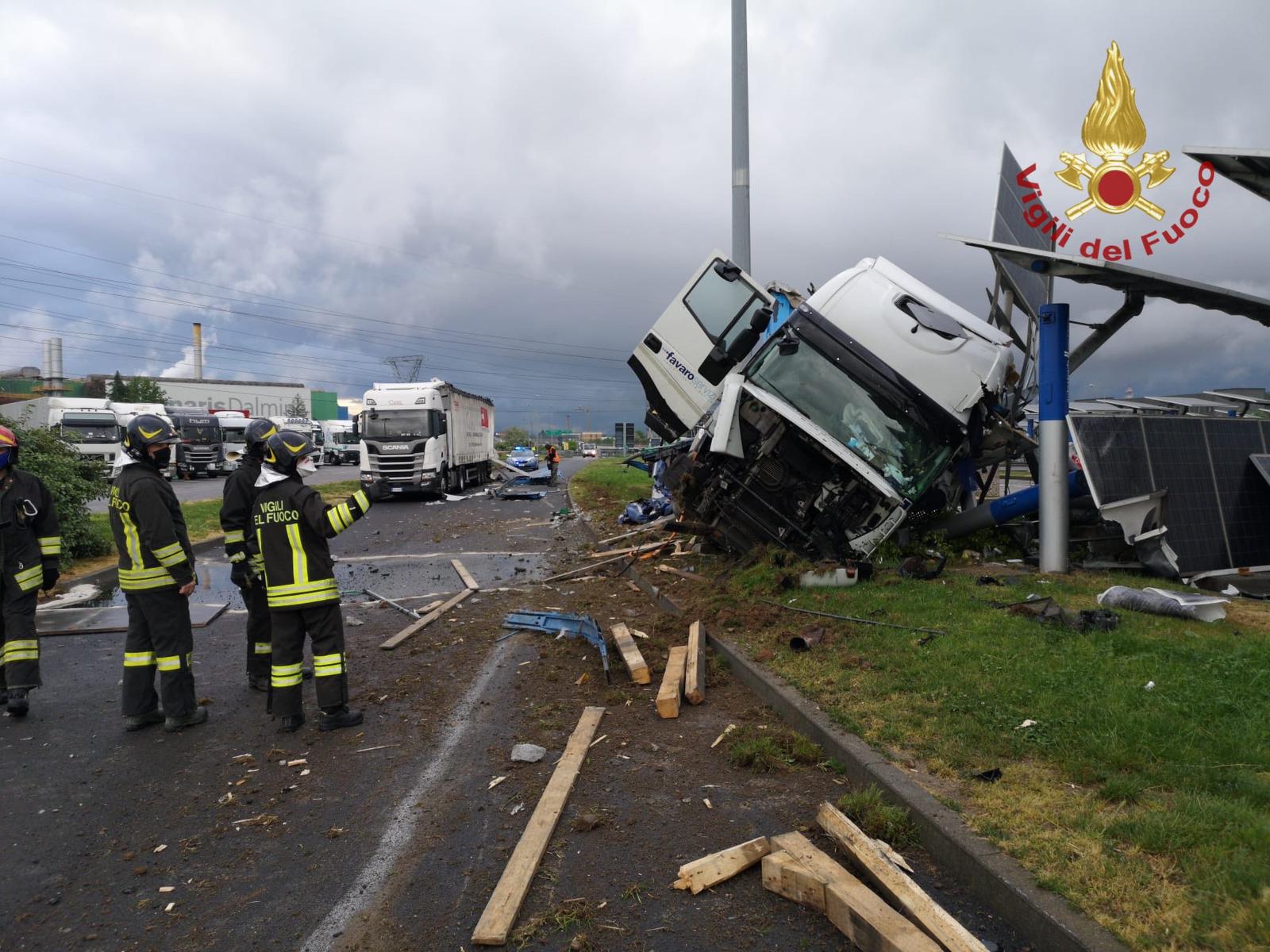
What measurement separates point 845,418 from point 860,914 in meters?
5.53

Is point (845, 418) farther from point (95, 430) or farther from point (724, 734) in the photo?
point (95, 430)

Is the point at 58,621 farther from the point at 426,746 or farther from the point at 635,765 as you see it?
the point at 635,765

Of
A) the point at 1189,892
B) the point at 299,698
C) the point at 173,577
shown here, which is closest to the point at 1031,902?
the point at 1189,892

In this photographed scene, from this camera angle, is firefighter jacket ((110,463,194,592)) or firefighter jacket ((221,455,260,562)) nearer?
firefighter jacket ((110,463,194,592))

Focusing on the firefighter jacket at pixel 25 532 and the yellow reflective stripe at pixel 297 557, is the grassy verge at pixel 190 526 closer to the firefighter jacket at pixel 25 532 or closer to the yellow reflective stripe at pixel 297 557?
the firefighter jacket at pixel 25 532

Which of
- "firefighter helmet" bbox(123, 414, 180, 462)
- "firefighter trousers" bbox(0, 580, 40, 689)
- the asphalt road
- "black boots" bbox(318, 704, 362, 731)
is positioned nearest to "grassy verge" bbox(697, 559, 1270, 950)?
"black boots" bbox(318, 704, 362, 731)

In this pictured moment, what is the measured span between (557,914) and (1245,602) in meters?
6.64

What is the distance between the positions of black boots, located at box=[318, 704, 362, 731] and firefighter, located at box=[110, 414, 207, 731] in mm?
890

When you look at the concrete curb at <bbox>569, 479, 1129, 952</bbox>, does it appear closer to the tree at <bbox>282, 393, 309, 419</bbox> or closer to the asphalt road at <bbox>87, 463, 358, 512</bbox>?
the asphalt road at <bbox>87, 463, 358, 512</bbox>

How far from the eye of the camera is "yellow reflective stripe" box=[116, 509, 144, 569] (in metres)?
5.41

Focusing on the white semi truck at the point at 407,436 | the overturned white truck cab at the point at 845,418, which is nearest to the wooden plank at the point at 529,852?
the overturned white truck cab at the point at 845,418

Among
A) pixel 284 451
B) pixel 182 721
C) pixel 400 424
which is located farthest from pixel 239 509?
pixel 400 424

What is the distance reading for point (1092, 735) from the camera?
3982 mm

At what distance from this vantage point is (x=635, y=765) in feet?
14.9
